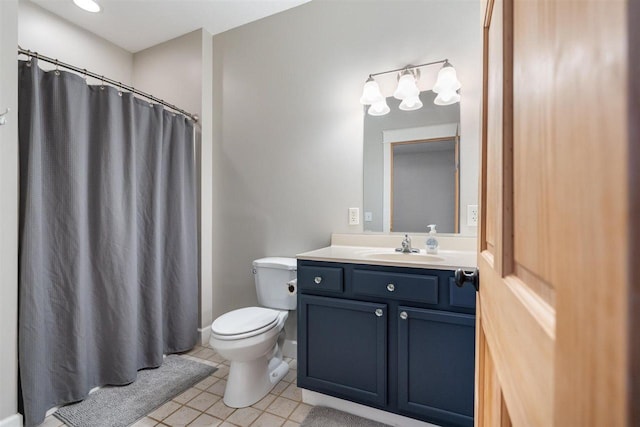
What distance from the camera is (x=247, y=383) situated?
5.54 ft

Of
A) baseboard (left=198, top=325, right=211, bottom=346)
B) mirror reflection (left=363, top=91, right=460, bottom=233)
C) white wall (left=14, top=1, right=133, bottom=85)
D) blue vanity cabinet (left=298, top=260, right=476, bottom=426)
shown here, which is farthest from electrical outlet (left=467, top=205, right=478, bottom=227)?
white wall (left=14, top=1, right=133, bottom=85)

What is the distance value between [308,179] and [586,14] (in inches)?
77.2

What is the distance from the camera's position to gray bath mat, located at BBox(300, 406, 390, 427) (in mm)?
1495

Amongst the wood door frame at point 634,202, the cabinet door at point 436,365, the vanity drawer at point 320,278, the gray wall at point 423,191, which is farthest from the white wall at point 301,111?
the wood door frame at point 634,202

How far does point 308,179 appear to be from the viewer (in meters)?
2.14

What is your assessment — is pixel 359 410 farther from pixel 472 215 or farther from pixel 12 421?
pixel 12 421

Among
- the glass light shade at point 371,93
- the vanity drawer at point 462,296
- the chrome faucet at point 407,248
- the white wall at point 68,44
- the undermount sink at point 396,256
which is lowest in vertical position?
the vanity drawer at point 462,296

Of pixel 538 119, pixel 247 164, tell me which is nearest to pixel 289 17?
pixel 247 164

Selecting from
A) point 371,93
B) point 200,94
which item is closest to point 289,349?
point 371,93

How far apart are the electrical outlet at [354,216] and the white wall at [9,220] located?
5.88ft

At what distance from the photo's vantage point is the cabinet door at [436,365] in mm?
1271

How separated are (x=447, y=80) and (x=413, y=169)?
0.54 metres

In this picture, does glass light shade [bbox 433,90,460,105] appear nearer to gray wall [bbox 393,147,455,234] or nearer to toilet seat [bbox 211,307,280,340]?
gray wall [bbox 393,147,455,234]

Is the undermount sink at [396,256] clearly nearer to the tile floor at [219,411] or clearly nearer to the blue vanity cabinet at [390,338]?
the blue vanity cabinet at [390,338]
